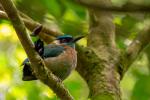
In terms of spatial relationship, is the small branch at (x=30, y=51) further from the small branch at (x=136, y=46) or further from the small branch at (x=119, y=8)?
the small branch at (x=136, y=46)

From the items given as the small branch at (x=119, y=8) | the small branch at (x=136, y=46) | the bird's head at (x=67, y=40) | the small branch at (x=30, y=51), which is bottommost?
the bird's head at (x=67, y=40)

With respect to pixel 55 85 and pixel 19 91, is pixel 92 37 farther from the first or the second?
pixel 55 85

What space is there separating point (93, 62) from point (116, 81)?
0.37m

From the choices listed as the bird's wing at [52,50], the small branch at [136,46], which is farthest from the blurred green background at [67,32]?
the bird's wing at [52,50]

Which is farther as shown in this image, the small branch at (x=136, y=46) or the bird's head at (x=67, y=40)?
the bird's head at (x=67, y=40)

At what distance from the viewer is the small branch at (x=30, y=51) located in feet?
5.37

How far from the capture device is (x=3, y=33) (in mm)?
5500

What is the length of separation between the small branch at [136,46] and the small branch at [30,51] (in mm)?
1365

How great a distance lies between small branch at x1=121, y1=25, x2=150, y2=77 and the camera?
3.84 meters

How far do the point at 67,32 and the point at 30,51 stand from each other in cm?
172

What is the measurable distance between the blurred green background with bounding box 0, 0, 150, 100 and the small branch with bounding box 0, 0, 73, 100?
0.75 feet

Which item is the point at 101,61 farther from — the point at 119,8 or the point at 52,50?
the point at 119,8

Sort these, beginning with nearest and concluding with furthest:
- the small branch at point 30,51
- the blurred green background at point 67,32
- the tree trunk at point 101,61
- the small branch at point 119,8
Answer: the small branch at point 119,8 → the small branch at point 30,51 → the blurred green background at point 67,32 → the tree trunk at point 101,61

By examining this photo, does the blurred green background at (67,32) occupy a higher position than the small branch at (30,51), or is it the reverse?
the small branch at (30,51)
